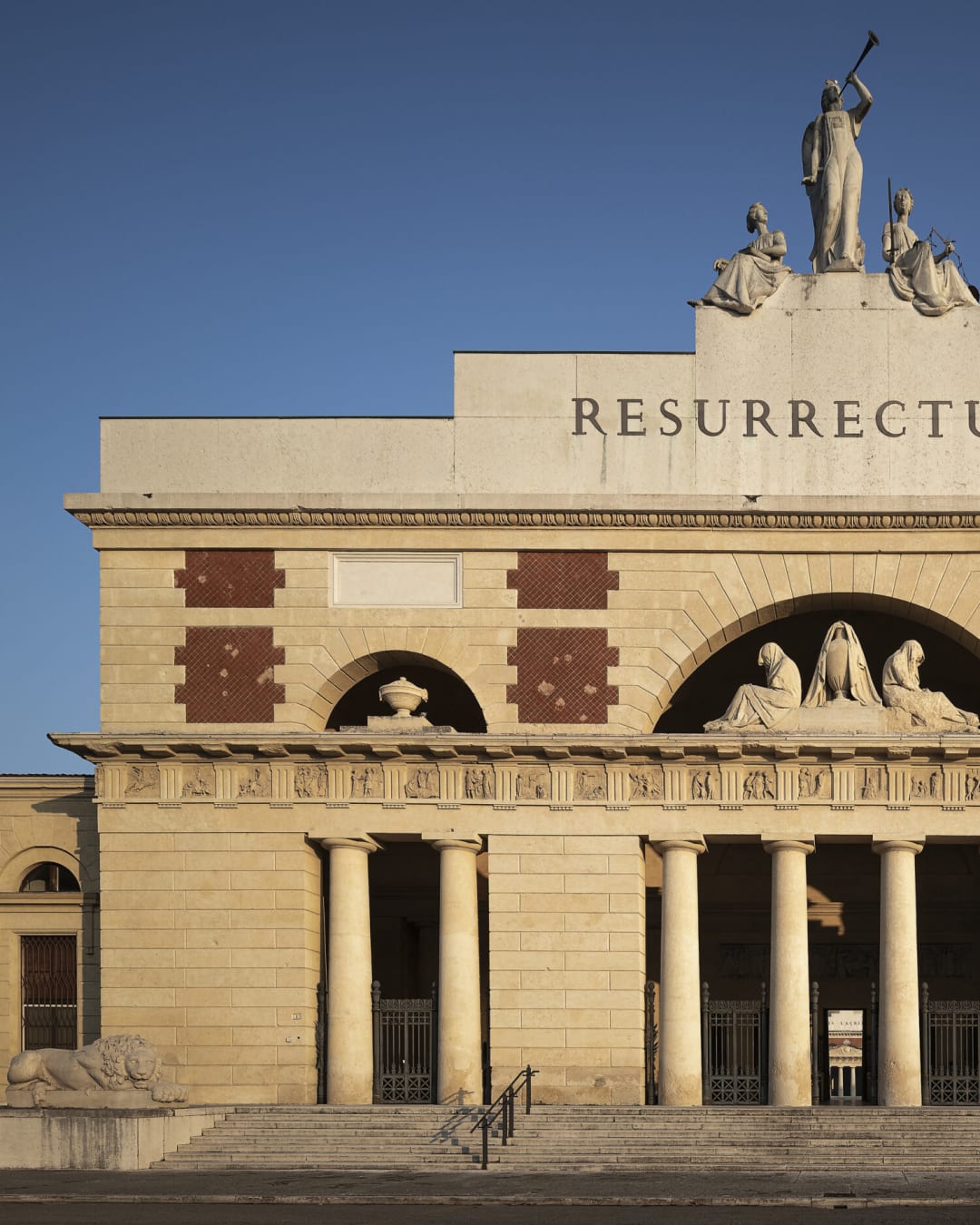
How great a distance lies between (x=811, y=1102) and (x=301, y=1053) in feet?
29.0

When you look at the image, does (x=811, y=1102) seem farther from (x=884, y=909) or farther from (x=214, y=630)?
(x=214, y=630)

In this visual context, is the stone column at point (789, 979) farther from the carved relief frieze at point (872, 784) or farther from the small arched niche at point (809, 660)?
the small arched niche at point (809, 660)

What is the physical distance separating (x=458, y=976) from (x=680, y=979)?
3.83 metres

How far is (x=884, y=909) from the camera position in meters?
38.1

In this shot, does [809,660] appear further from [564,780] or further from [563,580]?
[564,780]

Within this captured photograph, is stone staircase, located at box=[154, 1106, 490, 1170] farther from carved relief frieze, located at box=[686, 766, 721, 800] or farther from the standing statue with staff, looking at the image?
the standing statue with staff

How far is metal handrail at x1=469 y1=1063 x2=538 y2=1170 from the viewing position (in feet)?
107

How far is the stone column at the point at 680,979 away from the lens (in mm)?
37375

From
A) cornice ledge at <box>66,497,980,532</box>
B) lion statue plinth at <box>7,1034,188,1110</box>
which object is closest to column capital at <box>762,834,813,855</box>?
cornice ledge at <box>66,497,980,532</box>

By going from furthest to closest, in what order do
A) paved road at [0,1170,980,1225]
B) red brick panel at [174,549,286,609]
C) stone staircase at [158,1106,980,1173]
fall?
red brick panel at [174,549,286,609]
stone staircase at [158,1106,980,1173]
paved road at [0,1170,980,1225]

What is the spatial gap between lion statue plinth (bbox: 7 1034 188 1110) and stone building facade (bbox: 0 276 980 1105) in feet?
8.40

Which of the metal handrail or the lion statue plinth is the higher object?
the lion statue plinth

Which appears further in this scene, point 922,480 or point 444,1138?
point 922,480

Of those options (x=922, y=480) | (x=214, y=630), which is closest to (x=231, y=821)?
(x=214, y=630)
